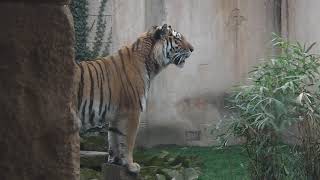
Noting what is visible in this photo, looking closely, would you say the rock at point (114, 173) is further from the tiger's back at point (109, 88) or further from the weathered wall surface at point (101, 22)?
the weathered wall surface at point (101, 22)

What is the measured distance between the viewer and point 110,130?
566cm

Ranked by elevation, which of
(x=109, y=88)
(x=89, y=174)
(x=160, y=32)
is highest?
(x=160, y=32)

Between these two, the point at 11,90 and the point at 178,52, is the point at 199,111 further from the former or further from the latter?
the point at 11,90

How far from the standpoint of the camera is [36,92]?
1.60 meters

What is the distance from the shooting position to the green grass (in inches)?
271

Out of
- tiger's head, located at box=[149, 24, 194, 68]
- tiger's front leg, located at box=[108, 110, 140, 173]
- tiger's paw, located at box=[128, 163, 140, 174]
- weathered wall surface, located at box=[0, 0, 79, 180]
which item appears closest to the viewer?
weathered wall surface, located at box=[0, 0, 79, 180]

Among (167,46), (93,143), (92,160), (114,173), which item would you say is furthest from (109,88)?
(93,143)

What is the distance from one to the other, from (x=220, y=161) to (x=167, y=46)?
2676mm

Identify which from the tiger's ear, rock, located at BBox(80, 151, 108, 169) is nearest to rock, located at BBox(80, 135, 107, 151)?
rock, located at BBox(80, 151, 108, 169)

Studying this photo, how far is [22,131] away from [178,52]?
4.50 metres

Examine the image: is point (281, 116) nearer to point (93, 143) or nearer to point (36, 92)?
point (36, 92)

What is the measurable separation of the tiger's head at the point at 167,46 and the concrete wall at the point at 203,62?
3739 mm

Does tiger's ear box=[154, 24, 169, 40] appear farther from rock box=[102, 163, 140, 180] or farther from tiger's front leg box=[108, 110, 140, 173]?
rock box=[102, 163, 140, 180]

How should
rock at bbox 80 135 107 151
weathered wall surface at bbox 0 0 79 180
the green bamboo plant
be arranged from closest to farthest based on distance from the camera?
weathered wall surface at bbox 0 0 79 180
the green bamboo plant
rock at bbox 80 135 107 151
